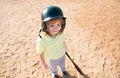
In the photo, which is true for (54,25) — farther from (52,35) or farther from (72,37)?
(72,37)

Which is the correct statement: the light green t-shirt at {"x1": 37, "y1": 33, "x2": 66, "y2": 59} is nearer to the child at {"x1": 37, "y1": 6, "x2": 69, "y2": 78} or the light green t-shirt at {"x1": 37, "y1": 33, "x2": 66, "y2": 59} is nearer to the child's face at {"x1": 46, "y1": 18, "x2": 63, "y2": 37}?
the child at {"x1": 37, "y1": 6, "x2": 69, "y2": 78}

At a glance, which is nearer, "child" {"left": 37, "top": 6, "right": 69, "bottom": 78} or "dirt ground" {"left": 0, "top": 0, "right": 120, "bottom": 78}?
"child" {"left": 37, "top": 6, "right": 69, "bottom": 78}

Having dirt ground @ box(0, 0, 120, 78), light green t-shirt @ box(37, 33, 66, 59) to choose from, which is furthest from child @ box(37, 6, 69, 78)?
dirt ground @ box(0, 0, 120, 78)

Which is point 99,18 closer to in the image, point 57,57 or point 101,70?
point 101,70

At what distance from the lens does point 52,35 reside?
7.78 feet

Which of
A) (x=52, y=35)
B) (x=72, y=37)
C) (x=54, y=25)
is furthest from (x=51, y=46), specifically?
(x=72, y=37)

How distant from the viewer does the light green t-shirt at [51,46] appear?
92.4 inches

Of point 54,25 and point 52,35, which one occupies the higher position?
point 54,25

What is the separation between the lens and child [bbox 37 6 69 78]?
2.21 m

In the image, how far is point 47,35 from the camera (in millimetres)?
2334

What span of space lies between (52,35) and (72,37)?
1.84 meters

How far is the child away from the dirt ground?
36.0 inches

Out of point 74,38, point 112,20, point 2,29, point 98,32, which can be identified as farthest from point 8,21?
point 112,20

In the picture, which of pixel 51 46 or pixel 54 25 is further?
pixel 51 46
